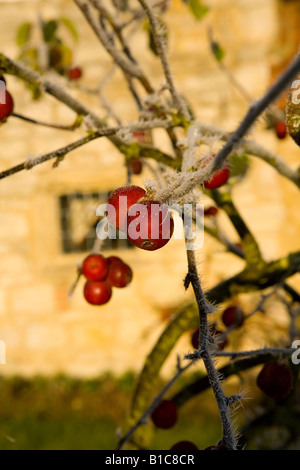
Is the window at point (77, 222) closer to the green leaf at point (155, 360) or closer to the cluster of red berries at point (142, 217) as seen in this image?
the green leaf at point (155, 360)

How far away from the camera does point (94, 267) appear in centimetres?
100

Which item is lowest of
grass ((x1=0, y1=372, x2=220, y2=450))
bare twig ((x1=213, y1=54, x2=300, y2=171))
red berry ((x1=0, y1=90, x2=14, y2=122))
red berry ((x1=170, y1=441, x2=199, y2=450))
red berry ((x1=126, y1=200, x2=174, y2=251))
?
red berry ((x1=170, y1=441, x2=199, y2=450))

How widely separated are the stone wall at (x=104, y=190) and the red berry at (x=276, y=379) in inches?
108

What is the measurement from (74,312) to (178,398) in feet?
9.38

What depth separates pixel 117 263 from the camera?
1.04 meters

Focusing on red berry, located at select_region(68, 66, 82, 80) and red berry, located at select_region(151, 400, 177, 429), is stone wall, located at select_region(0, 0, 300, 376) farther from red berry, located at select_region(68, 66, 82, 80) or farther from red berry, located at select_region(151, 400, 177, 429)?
red berry, located at select_region(151, 400, 177, 429)

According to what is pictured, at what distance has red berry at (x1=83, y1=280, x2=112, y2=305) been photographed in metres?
1.01

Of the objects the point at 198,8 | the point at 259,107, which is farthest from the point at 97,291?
the point at 198,8

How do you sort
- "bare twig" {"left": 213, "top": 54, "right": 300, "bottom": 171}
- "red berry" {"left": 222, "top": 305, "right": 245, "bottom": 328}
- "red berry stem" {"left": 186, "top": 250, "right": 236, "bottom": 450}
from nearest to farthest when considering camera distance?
"bare twig" {"left": 213, "top": 54, "right": 300, "bottom": 171}, "red berry stem" {"left": 186, "top": 250, "right": 236, "bottom": 450}, "red berry" {"left": 222, "top": 305, "right": 245, "bottom": 328}

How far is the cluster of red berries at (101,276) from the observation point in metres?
1.00

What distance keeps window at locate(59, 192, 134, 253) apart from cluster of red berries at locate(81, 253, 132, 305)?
10.0 ft

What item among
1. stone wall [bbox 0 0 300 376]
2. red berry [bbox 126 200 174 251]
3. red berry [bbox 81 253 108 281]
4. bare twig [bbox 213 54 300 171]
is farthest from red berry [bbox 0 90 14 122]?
stone wall [bbox 0 0 300 376]

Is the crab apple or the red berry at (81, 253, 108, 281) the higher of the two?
the red berry at (81, 253, 108, 281)
